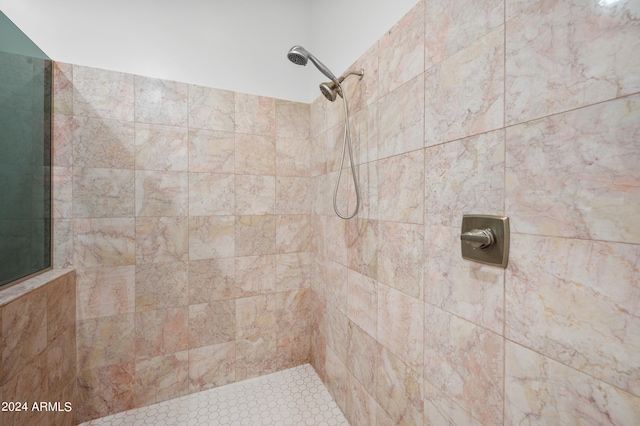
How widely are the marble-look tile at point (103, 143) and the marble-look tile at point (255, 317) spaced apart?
102cm

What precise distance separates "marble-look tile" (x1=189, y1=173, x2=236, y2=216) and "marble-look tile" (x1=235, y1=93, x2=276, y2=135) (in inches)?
12.9

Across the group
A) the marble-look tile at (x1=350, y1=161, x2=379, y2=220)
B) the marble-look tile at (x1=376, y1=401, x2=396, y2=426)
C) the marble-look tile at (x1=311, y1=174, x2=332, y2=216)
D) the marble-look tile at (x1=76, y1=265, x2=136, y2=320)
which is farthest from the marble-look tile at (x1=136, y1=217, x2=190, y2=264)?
the marble-look tile at (x1=376, y1=401, x2=396, y2=426)

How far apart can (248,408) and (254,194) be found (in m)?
1.22

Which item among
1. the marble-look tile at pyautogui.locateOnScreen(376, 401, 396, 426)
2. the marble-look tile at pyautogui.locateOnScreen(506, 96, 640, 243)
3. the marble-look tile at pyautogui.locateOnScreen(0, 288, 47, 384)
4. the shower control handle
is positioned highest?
the marble-look tile at pyautogui.locateOnScreen(506, 96, 640, 243)

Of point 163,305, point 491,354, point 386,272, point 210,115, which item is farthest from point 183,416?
point 210,115

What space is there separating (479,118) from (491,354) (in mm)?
620

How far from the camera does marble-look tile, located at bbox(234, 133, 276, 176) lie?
1585mm

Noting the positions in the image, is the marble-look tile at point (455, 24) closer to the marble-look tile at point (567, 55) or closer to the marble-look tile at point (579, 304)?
the marble-look tile at point (567, 55)

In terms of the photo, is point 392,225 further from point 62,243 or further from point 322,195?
point 62,243

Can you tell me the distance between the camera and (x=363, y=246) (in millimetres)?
1192

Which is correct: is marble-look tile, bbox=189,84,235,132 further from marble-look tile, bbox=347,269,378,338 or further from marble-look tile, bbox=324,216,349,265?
marble-look tile, bbox=347,269,378,338

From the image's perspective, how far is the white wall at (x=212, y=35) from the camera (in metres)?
1.25

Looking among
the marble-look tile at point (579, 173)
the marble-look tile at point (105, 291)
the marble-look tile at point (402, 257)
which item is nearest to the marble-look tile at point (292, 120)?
the marble-look tile at point (402, 257)

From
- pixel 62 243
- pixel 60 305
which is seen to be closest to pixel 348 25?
pixel 62 243
